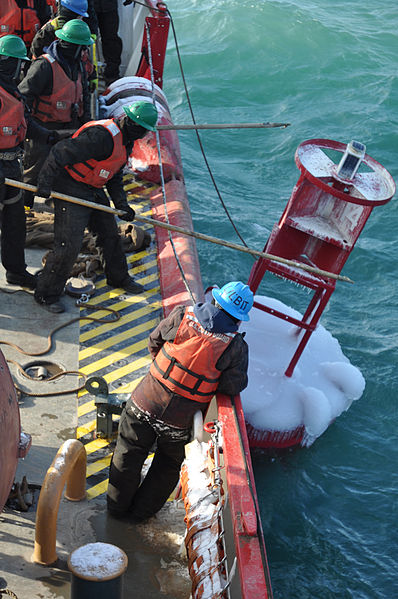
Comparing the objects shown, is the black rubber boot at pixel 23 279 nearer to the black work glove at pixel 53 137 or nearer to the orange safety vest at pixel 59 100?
the black work glove at pixel 53 137

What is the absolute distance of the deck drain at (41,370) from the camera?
596 centimetres

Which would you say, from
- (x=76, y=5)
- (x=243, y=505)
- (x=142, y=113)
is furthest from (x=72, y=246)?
(x=243, y=505)

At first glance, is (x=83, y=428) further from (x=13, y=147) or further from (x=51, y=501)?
(x=13, y=147)

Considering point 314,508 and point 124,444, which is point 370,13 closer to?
point 314,508

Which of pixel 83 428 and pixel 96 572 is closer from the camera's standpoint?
pixel 96 572

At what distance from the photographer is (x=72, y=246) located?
6.38 meters

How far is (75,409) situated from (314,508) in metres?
2.87

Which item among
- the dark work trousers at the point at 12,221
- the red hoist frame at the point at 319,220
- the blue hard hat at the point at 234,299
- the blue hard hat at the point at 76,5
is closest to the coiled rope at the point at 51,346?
the dark work trousers at the point at 12,221

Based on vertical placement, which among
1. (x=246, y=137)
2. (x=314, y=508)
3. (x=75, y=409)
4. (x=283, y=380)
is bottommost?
(x=246, y=137)

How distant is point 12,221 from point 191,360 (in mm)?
2800

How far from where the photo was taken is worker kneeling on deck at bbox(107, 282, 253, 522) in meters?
4.37

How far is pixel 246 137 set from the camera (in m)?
16.4

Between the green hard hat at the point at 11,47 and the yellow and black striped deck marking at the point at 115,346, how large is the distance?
2.40 metres

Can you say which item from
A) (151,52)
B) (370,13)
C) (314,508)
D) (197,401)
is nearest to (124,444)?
(197,401)
